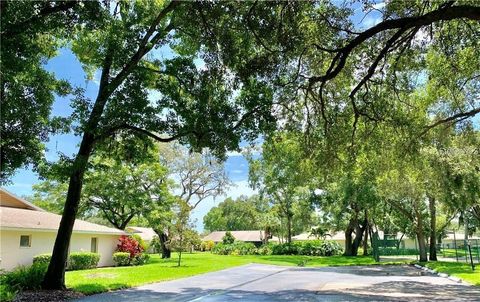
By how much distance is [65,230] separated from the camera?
15.3 m

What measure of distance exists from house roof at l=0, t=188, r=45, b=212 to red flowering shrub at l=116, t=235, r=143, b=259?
650cm

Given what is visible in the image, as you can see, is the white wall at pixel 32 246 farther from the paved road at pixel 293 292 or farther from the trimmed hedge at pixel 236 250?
the trimmed hedge at pixel 236 250

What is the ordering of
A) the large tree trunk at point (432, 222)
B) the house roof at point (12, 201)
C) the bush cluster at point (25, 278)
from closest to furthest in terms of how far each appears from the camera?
the bush cluster at point (25, 278) → the house roof at point (12, 201) → the large tree trunk at point (432, 222)

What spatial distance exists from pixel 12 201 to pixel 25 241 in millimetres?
3821

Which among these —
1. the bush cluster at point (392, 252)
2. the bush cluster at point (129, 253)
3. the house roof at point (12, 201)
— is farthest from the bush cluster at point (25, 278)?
the bush cluster at point (392, 252)

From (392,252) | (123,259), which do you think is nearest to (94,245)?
(123,259)

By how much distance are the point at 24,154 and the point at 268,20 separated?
8949mm

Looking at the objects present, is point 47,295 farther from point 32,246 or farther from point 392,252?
point 392,252

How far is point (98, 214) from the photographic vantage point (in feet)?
125

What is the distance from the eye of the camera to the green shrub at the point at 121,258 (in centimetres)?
3017

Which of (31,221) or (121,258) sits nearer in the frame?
(31,221)

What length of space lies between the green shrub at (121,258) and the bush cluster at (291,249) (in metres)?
21.5

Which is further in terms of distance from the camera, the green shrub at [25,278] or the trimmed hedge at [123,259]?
the trimmed hedge at [123,259]

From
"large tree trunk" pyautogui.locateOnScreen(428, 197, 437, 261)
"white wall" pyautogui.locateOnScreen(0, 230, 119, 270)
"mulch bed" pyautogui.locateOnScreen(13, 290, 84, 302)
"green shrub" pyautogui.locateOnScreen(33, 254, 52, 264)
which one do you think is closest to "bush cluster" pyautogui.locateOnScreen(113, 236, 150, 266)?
"white wall" pyautogui.locateOnScreen(0, 230, 119, 270)
